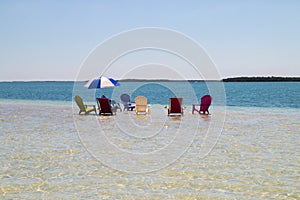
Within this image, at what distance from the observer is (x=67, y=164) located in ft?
23.1

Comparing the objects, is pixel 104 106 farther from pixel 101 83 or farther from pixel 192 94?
pixel 192 94

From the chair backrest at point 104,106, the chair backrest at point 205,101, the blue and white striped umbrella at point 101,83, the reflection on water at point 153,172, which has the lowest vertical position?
the reflection on water at point 153,172

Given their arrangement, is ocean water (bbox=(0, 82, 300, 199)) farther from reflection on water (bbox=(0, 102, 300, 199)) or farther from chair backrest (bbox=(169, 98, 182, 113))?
chair backrest (bbox=(169, 98, 182, 113))

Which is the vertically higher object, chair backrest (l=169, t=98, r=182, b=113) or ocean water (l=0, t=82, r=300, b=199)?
chair backrest (l=169, t=98, r=182, b=113)

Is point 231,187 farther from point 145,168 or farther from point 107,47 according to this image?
point 107,47

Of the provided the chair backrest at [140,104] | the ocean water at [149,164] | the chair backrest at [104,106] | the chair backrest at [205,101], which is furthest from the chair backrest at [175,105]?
the ocean water at [149,164]

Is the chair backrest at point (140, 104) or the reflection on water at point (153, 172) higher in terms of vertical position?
the chair backrest at point (140, 104)

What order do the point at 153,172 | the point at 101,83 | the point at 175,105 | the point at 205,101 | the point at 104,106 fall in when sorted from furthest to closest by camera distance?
the point at 101,83 → the point at 205,101 → the point at 175,105 → the point at 104,106 → the point at 153,172

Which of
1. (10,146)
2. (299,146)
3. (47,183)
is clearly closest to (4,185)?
(47,183)

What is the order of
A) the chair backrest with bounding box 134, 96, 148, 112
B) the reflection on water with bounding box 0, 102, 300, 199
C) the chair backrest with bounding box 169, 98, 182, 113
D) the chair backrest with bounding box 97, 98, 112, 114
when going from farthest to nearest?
the chair backrest with bounding box 134, 96, 148, 112, the chair backrest with bounding box 169, 98, 182, 113, the chair backrest with bounding box 97, 98, 112, 114, the reflection on water with bounding box 0, 102, 300, 199

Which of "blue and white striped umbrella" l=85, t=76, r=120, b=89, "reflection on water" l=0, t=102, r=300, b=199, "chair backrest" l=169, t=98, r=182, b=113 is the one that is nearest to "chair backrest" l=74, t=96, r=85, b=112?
"blue and white striped umbrella" l=85, t=76, r=120, b=89

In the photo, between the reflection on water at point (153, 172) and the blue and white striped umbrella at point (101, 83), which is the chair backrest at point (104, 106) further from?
the reflection on water at point (153, 172)

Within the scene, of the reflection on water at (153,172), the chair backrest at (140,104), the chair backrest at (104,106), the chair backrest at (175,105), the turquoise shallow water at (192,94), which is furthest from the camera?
the turquoise shallow water at (192,94)

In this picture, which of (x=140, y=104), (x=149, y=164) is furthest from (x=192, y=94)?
(x=149, y=164)
